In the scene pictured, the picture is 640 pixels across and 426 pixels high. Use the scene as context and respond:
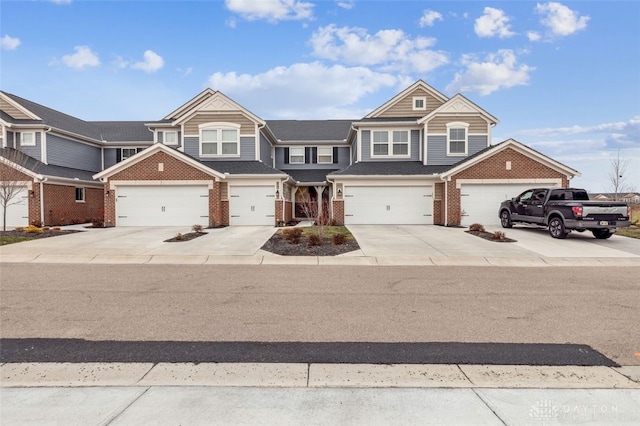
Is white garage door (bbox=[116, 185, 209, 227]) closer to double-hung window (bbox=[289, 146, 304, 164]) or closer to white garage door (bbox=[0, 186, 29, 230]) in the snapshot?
white garage door (bbox=[0, 186, 29, 230])

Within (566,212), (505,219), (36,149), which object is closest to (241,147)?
(36,149)

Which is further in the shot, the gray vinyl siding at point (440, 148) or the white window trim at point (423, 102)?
the white window trim at point (423, 102)

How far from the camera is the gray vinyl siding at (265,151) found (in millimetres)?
24919

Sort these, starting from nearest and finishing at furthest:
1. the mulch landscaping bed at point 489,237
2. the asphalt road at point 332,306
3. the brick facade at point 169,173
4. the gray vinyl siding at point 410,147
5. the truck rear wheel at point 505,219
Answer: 1. the asphalt road at point 332,306
2. the mulch landscaping bed at point 489,237
3. the truck rear wheel at point 505,219
4. the brick facade at point 169,173
5. the gray vinyl siding at point 410,147

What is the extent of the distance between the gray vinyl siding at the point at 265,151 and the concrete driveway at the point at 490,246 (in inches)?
424

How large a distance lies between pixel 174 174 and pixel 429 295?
16845mm

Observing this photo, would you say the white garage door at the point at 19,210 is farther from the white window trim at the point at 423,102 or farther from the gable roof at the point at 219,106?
the white window trim at the point at 423,102

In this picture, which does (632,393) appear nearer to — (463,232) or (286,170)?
(463,232)

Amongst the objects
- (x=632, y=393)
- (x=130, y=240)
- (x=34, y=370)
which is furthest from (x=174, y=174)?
(x=632, y=393)

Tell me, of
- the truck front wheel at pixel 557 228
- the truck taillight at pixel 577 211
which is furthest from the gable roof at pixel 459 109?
the truck taillight at pixel 577 211

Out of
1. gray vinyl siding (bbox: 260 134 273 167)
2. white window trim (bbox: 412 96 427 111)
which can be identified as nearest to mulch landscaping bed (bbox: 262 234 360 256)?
gray vinyl siding (bbox: 260 134 273 167)

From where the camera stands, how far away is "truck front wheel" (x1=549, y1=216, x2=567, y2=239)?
15242mm

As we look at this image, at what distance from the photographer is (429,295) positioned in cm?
760

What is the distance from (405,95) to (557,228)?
44.1 feet
